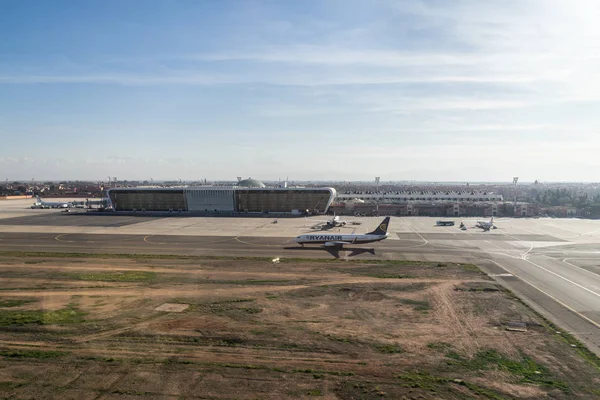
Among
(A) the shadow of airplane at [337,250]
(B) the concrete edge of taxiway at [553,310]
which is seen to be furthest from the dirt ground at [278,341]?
(A) the shadow of airplane at [337,250]

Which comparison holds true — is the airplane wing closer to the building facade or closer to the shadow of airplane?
the shadow of airplane

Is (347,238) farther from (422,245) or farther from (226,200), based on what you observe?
(226,200)

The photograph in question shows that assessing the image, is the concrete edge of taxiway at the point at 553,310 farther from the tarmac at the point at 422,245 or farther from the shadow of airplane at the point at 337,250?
the shadow of airplane at the point at 337,250

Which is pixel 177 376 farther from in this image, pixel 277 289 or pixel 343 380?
pixel 277 289

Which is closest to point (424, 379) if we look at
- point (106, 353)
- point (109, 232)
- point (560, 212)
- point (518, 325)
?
point (518, 325)

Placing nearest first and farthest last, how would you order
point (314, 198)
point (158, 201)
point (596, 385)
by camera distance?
point (596, 385) → point (314, 198) → point (158, 201)

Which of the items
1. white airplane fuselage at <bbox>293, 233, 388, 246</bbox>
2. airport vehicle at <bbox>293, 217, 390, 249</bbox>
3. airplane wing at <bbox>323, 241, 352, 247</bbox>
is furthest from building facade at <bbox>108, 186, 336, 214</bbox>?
airplane wing at <bbox>323, 241, 352, 247</bbox>
